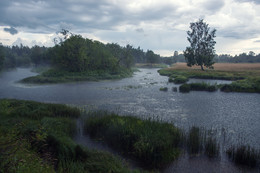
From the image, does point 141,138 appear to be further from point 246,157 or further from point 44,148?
point 246,157

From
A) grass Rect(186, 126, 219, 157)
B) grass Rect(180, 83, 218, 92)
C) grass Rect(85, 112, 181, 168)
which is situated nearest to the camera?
grass Rect(85, 112, 181, 168)

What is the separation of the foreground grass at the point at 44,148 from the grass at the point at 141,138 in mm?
1905

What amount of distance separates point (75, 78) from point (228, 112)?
41831 millimetres

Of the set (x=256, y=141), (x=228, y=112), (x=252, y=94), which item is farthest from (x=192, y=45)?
(x=256, y=141)

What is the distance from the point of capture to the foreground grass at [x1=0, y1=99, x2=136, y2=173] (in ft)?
18.0

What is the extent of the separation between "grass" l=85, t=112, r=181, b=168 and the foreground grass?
1.90 m

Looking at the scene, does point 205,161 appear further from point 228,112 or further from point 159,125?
point 228,112

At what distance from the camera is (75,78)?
53.1 metres

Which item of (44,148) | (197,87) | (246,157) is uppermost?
(197,87)

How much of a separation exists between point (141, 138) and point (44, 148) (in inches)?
200

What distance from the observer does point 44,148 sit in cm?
945

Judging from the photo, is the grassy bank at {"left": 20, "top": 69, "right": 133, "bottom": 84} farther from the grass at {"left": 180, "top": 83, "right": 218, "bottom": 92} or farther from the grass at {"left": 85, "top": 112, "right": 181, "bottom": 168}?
the grass at {"left": 85, "top": 112, "right": 181, "bottom": 168}

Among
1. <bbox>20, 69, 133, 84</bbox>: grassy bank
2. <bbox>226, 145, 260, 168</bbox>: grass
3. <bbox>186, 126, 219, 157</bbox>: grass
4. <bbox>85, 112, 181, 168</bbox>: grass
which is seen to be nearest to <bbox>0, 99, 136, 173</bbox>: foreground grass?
<bbox>85, 112, 181, 168</bbox>: grass

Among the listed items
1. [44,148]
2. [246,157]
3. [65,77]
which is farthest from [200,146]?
[65,77]
